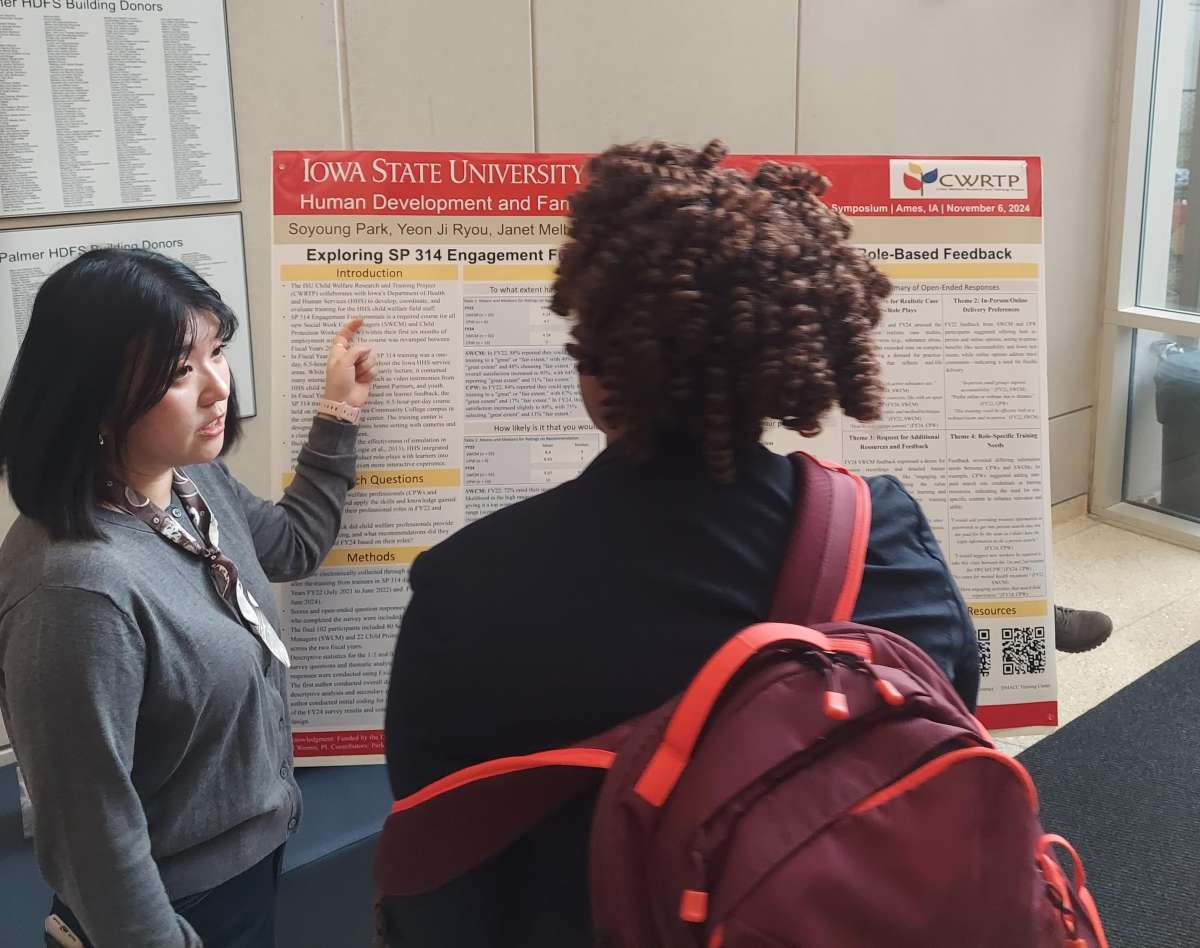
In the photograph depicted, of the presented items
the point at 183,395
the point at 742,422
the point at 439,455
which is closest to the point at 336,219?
the point at 439,455

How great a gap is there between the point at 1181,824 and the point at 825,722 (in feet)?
7.35

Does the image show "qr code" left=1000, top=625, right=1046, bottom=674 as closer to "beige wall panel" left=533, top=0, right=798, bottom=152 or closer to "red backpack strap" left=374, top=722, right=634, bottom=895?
"red backpack strap" left=374, top=722, right=634, bottom=895

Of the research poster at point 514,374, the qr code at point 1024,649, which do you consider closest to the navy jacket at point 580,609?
the research poster at point 514,374

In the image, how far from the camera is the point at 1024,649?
5.94 feet

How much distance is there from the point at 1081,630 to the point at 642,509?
193 cm

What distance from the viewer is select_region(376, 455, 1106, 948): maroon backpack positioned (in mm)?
714

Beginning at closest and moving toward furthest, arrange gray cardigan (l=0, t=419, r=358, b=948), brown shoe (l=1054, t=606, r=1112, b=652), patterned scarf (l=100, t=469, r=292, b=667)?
gray cardigan (l=0, t=419, r=358, b=948) → patterned scarf (l=100, t=469, r=292, b=667) → brown shoe (l=1054, t=606, r=1112, b=652)

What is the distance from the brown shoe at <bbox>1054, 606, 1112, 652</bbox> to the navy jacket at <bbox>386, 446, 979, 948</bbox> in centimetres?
174

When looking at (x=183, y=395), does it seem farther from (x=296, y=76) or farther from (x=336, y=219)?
(x=296, y=76)

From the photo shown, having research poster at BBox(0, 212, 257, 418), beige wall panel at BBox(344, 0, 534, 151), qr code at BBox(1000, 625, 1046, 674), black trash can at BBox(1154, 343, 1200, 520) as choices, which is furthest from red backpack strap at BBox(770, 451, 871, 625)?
black trash can at BBox(1154, 343, 1200, 520)

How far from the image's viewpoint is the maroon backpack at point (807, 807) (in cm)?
71

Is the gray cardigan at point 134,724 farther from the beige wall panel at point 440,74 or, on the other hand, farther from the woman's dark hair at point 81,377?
the beige wall panel at point 440,74

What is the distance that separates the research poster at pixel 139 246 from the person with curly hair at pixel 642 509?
1.54 meters

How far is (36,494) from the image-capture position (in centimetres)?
116
